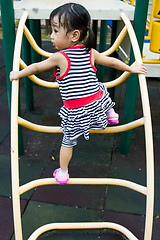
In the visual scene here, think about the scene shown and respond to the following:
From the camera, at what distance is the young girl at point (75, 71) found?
4.32 feet

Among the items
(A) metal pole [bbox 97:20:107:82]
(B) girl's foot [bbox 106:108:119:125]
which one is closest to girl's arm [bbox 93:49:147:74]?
(B) girl's foot [bbox 106:108:119:125]

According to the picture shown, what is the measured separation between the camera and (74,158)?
7.75 feet

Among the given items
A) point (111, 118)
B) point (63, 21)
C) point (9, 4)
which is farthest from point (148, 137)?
point (9, 4)

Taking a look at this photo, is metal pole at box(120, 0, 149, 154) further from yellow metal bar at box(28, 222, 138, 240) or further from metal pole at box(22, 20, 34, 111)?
metal pole at box(22, 20, 34, 111)

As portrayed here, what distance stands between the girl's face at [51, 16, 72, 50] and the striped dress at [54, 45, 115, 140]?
0.11ft

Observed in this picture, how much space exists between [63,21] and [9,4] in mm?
808

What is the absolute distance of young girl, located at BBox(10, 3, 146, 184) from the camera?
1.32 metres

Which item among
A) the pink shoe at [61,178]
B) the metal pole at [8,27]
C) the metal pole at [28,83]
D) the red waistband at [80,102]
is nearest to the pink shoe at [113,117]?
the red waistband at [80,102]

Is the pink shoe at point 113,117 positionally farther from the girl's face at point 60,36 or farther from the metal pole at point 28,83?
the metal pole at point 28,83

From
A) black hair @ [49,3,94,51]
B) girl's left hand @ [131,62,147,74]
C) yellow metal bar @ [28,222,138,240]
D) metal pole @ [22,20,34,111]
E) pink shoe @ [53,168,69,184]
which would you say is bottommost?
yellow metal bar @ [28,222,138,240]

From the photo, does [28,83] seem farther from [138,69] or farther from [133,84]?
[138,69]

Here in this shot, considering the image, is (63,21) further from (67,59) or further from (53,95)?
(53,95)

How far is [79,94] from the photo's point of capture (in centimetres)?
144

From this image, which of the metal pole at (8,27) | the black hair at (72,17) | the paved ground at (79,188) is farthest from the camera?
the metal pole at (8,27)
